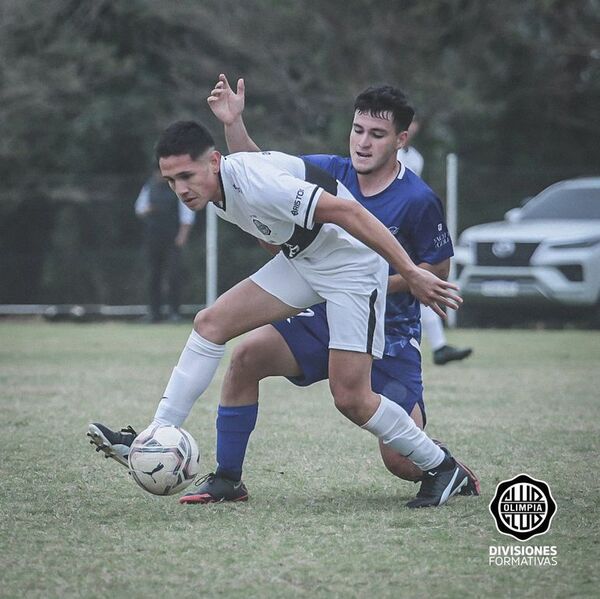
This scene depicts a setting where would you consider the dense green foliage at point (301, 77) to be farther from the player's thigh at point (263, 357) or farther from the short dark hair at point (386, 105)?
the player's thigh at point (263, 357)

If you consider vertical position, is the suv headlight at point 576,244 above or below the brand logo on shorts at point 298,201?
below

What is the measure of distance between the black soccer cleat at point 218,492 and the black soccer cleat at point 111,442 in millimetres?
312

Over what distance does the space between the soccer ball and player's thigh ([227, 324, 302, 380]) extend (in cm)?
51

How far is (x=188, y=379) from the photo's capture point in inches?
204

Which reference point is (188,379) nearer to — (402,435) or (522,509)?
(402,435)

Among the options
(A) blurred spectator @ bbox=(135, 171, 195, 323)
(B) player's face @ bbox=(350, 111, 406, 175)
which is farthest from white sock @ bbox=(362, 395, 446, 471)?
(A) blurred spectator @ bbox=(135, 171, 195, 323)

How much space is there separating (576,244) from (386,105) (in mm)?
10414

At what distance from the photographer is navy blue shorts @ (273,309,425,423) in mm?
5543

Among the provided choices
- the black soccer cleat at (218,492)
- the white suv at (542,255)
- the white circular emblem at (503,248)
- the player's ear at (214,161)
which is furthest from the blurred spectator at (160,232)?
the player's ear at (214,161)

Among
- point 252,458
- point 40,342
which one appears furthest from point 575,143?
point 252,458

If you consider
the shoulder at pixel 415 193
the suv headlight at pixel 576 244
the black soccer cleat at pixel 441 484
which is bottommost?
the suv headlight at pixel 576 244

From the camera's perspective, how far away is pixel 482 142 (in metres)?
22.6

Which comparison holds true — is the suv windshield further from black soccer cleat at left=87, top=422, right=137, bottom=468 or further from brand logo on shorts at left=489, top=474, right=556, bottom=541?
black soccer cleat at left=87, top=422, right=137, bottom=468

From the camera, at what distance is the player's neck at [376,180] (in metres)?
5.82
